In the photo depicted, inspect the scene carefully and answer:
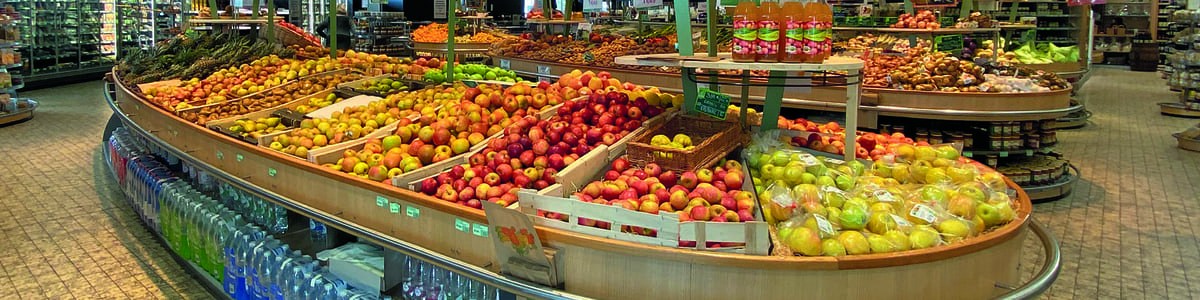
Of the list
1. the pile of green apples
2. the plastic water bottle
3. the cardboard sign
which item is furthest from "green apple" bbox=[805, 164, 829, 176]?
the plastic water bottle

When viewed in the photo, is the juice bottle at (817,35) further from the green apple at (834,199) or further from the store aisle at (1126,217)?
the store aisle at (1126,217)

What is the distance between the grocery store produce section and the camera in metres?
2.30

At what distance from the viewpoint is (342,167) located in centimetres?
335

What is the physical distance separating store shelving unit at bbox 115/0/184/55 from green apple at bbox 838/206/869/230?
15467mm

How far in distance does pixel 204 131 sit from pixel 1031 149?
18.8 ft

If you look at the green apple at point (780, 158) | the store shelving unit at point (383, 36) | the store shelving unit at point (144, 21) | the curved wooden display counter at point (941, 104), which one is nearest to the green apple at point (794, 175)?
the green apple at point (780, 158)

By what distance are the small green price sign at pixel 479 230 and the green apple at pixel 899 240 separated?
1208 mm

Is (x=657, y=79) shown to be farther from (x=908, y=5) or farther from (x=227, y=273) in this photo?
(x=227, y=273)

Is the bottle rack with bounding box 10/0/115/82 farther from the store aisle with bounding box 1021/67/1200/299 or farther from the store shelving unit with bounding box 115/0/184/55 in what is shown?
the store aisle with bounding box 1021/67/1200/299

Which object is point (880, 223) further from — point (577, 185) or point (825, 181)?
point (577, 185)

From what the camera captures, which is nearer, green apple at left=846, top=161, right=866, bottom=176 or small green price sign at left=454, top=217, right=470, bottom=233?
small green price sign at left=454, top=217, right=470, bottom=233

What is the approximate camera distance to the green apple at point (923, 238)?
92.4 inches

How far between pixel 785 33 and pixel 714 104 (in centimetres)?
56

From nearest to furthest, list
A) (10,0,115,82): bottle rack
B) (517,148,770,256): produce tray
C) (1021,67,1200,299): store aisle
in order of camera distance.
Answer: (517,148,770,256): produce tray, (1021,67,1200,299): store aisle, (10,0,115,82): bottle rack
